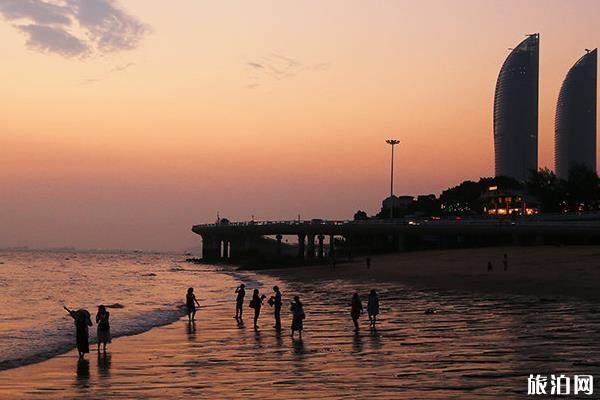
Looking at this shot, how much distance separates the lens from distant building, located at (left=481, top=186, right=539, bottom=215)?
16912 cm

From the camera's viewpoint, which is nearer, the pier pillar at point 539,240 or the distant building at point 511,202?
the pier pillar at point 539,240

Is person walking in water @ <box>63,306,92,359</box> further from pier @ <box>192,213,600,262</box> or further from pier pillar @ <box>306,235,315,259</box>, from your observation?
pier pillar @ <box>306,235,315,259</box>

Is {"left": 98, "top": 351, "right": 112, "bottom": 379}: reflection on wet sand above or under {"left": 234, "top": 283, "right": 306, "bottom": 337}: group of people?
under

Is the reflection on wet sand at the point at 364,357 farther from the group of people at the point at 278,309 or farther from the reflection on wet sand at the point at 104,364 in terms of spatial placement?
the group of people at the point at 278,309

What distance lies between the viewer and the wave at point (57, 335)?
2146 cm

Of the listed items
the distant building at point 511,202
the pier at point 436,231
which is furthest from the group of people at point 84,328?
the distant building at point 511,202

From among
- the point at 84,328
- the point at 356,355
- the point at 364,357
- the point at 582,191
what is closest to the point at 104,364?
the point at 84,328

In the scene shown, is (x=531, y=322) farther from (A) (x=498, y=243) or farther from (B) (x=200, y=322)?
(A) (x=498, y=243)

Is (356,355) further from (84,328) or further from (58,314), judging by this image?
(58,314)

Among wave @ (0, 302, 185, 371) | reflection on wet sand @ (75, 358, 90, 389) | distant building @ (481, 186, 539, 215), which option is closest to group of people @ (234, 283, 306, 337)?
wave @ (0, 302, 185, 371)

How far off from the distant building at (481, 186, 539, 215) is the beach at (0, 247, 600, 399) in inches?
5451

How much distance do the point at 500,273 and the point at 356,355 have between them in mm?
32707

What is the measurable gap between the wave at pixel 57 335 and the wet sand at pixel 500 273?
15.3m

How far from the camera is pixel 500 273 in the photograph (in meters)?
48.5
